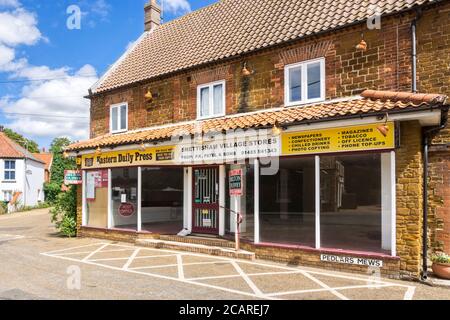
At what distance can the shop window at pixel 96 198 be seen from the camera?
15.0 meters

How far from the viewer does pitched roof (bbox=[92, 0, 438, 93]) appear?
11.2m

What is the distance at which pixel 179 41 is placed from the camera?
645 inches

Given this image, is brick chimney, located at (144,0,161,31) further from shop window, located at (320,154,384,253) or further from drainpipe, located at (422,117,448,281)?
drainpipe, located at (422,117,448,281)

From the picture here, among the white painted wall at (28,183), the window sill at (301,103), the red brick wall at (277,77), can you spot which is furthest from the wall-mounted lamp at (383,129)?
the white painted wall at (28,183)

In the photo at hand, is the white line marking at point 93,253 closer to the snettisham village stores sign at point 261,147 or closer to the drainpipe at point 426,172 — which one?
the snettisham village stores sign at point 261,147

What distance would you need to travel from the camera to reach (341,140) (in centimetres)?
904

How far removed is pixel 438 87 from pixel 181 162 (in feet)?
23.8

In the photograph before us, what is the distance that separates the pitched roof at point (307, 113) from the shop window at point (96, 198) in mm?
1445

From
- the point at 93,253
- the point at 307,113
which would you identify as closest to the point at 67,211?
the point at 93,253

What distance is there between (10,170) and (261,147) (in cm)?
3563

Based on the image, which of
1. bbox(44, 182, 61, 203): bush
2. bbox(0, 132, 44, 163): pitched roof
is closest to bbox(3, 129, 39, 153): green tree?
bbox(44, 182, 61, 203): bush

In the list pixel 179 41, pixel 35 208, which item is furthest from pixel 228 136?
pixel 35 208

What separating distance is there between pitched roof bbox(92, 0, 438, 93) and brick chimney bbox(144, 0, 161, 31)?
0.58 meters

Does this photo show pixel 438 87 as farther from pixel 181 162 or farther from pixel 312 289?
pixel 181 162
